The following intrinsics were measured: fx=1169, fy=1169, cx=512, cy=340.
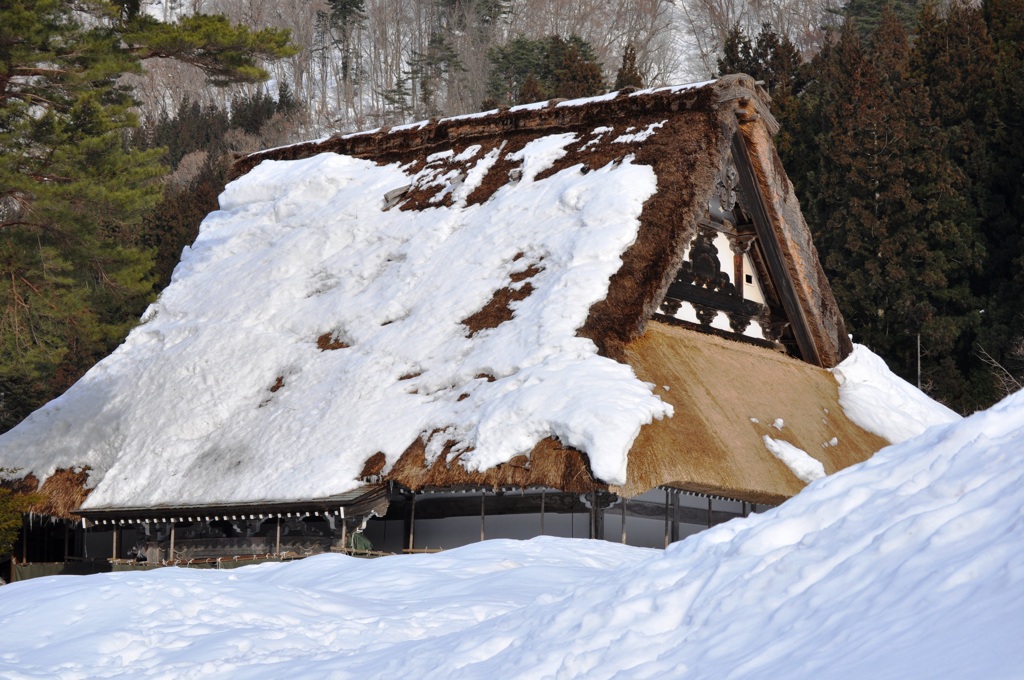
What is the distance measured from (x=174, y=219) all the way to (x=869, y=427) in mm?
29839

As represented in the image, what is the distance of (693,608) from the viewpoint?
4883mm

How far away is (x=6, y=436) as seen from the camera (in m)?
17.2

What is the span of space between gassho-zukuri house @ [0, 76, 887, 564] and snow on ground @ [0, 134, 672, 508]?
4 centimetres

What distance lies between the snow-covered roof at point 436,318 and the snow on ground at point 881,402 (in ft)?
1.21

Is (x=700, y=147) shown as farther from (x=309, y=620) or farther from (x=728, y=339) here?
(x=309, y=620)

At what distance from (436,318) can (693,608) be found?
10227 mm

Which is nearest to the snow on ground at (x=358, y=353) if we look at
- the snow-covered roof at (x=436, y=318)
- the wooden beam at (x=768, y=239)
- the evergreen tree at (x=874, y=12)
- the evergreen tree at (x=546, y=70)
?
the snow-covered roof at (x=436, y=318)

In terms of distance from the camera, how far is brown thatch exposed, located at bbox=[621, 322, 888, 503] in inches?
473

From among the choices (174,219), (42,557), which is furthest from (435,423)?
(174,219)

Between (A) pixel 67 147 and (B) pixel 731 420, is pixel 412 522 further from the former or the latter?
(A) pixel 67 147

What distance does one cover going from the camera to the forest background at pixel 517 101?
15062 mm

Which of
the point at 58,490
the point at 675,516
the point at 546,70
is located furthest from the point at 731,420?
the point at 546,70

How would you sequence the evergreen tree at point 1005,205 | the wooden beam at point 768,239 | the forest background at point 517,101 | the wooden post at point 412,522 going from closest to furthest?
the wooden post at point 412,522 < the forest background at point 517,101 < the wooden beam at point 768,239 < the evergreen tree at point 1005,205

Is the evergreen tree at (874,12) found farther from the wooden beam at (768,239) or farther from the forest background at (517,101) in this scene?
the wooden beam at (768,239)
